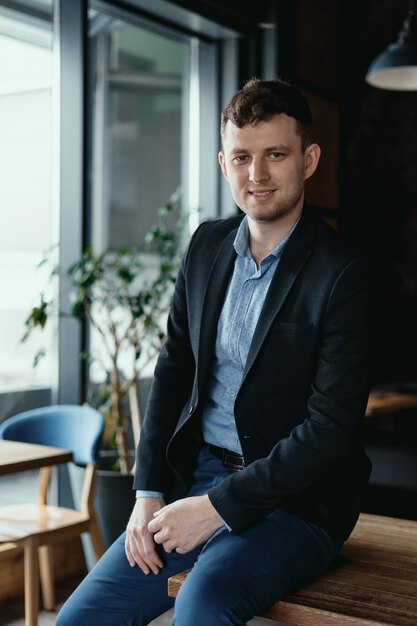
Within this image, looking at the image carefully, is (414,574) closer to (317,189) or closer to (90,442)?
(90,442)

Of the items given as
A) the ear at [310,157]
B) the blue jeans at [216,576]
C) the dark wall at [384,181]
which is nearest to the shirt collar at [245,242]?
the ear at [310,157]

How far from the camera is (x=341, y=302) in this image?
1764 mm

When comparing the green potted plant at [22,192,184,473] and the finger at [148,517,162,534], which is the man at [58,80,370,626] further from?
the green potted plant at [22,192,184,473]

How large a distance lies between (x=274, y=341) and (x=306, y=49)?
13.2ft

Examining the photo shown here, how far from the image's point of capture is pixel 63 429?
11.0 feet

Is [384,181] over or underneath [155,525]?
over

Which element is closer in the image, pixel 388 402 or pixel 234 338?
pixel 234 338

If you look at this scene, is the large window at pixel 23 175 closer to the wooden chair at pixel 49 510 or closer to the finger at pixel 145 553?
the wooden chair at pixel 49 510

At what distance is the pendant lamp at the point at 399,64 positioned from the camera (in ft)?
13.9

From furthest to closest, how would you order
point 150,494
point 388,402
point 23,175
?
point 388,402, point 23,175, point 150,494

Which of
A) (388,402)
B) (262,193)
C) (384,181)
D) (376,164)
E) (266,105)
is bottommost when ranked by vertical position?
(388,402)

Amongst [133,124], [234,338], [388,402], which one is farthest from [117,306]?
[234,338]

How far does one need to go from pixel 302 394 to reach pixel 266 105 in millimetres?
638

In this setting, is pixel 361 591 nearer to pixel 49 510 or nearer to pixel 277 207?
pixel 277 207
